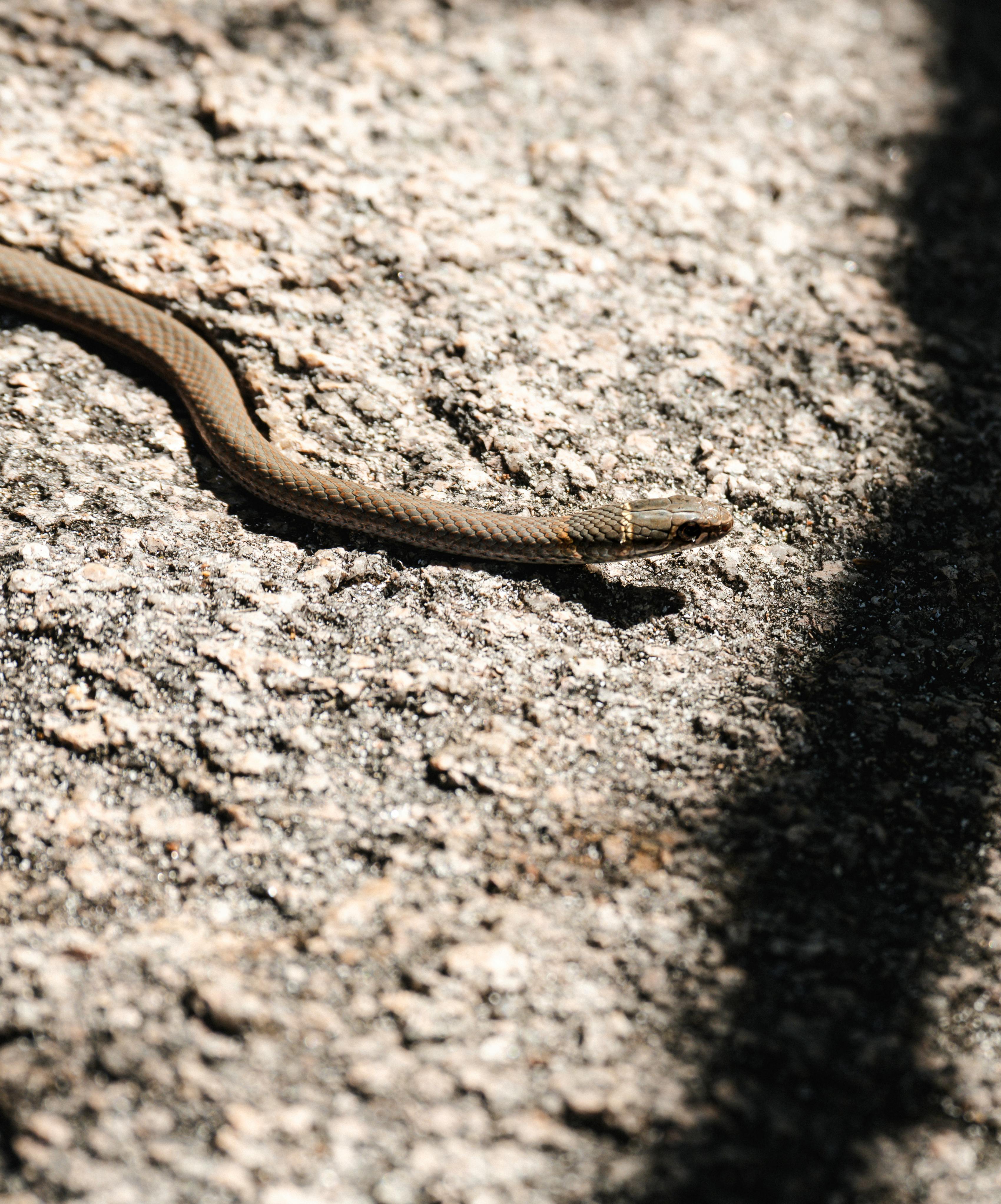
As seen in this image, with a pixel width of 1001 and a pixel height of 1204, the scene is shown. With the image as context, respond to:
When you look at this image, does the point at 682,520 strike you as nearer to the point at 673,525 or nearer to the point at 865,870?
the point at 673,525

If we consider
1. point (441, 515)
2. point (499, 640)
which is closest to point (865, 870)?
point (499, 640)

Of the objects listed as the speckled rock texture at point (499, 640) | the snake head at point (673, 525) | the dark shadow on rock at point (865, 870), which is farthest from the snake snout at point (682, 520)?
the dark shadow on rock at point (865, 870)

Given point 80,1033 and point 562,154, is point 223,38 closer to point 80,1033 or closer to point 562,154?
point 562,154

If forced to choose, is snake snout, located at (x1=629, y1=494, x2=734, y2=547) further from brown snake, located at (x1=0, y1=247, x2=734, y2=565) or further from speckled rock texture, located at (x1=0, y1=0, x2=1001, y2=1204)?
speckled rock texture, located at (x1=0, y1=0, x2=1001, y2=1204)

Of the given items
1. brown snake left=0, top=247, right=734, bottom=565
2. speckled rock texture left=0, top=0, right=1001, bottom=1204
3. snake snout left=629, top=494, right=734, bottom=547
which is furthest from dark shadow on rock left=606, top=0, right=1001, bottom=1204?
brown snake left=0, top=247, right=734, bottom=565

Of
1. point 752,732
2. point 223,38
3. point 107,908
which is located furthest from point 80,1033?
point 223,38

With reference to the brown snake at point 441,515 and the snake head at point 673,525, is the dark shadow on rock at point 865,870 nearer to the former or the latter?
the snake head at point 673,525
